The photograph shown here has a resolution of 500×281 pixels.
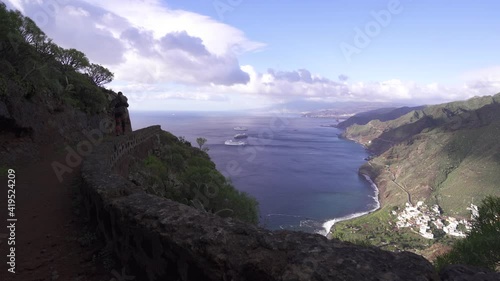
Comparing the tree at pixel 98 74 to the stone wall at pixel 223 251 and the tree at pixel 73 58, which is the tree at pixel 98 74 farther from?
the stone wall at pixel 223 251

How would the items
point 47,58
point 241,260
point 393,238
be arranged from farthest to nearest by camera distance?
point 393,238 < point 47,58 < point 241,260

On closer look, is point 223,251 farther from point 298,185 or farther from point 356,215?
point 298,185

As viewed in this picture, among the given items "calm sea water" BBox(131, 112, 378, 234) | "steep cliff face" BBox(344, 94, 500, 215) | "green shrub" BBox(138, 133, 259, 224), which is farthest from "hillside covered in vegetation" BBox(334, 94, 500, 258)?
"green shrub" BBox(138, 133, 259, 224)

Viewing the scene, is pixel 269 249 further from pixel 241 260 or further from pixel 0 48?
pixel 0 48

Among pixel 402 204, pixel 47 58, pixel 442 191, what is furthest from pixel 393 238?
pixel 47 58

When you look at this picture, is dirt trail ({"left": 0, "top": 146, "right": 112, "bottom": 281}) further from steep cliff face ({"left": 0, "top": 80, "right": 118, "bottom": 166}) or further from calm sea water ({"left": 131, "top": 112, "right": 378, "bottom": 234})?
calm sea water ({"left": 131, "top": 112, "right": 378, "bottom": 234})

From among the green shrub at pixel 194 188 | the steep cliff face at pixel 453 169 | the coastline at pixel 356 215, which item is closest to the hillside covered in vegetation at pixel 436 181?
the steep cliff face at pixel 453 169
